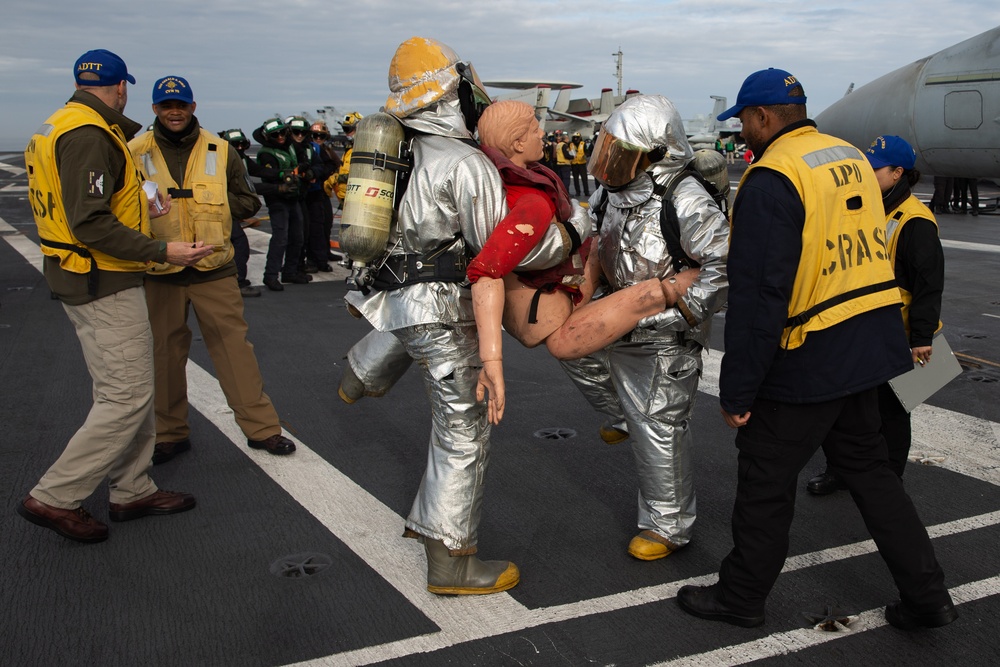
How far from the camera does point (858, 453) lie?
2988mm

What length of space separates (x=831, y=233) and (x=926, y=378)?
1.46 m

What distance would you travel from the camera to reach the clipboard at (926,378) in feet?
12.4

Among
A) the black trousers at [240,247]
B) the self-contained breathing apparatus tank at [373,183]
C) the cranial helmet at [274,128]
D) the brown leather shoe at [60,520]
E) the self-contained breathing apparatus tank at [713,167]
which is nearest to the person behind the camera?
the self-contained breathing apparatus tank at [373,183]

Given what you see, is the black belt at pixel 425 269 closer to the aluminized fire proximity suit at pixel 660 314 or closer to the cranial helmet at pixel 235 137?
the aluminized fire proximity suit at pixel 660 314

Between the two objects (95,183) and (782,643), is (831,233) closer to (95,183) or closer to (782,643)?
(782,643)

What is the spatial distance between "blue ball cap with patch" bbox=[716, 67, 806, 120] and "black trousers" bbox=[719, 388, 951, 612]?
3.38 feet

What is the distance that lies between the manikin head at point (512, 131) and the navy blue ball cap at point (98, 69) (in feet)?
5.95

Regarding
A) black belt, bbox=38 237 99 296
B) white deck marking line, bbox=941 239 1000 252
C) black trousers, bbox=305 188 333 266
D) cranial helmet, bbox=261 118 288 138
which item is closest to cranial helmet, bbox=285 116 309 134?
cranial helmet, bbox=261 118 288 138

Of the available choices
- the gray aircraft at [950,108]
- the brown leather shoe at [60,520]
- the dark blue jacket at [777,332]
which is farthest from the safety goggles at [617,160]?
the gray aircraft at [950,108]

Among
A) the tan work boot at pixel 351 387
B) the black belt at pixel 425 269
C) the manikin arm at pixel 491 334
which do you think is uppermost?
the black belt at pixel 425 269

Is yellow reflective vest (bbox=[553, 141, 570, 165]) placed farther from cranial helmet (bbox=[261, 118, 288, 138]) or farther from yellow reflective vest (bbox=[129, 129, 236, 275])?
yellow reflective vest (bbox=[129, 129, 236, 275])

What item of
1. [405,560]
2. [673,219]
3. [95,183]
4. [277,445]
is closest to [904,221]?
[673,219]

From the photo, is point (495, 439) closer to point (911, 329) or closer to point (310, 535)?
point (310, 535)

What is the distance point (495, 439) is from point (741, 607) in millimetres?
2252
